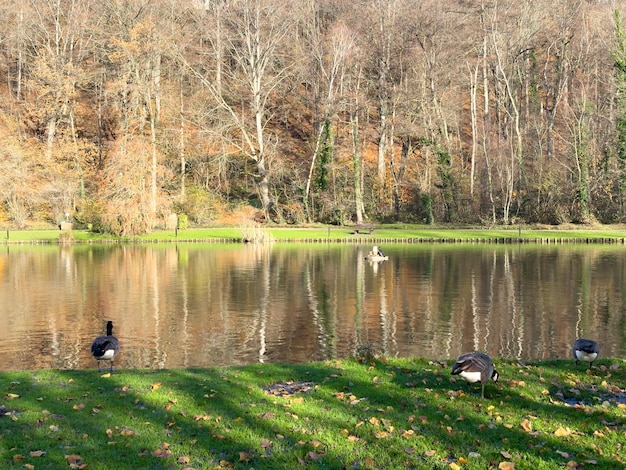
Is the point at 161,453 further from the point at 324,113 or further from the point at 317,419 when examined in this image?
the point at 324,113

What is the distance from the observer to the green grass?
7.73 m

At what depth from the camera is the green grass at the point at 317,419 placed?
25.4 feet

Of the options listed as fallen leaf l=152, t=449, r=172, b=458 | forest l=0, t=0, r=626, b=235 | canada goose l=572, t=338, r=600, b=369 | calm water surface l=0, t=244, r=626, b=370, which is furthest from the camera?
forest l=0, t=0, r=626, b=235

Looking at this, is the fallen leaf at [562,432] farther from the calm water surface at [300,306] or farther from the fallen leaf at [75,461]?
the calm water surface at [300,306]

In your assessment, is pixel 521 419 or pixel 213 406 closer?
pixel 521 419

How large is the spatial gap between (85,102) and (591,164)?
48.0 metres

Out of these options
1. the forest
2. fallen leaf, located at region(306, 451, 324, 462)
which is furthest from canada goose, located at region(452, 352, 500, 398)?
the forest

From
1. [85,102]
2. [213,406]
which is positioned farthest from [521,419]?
[85,102]

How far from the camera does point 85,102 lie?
69188mm

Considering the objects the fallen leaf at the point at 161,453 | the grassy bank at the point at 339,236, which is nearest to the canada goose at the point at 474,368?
the fallen leaf at the point at 161,453

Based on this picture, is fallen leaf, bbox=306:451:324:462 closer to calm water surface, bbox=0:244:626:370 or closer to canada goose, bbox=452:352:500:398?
canada goose, bbox=452:352:500:398

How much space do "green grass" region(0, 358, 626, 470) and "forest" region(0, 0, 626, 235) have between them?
43.9 m

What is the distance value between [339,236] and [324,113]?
45.8 ft

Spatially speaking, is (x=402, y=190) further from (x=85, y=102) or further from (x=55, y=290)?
(x=55, y=290)
